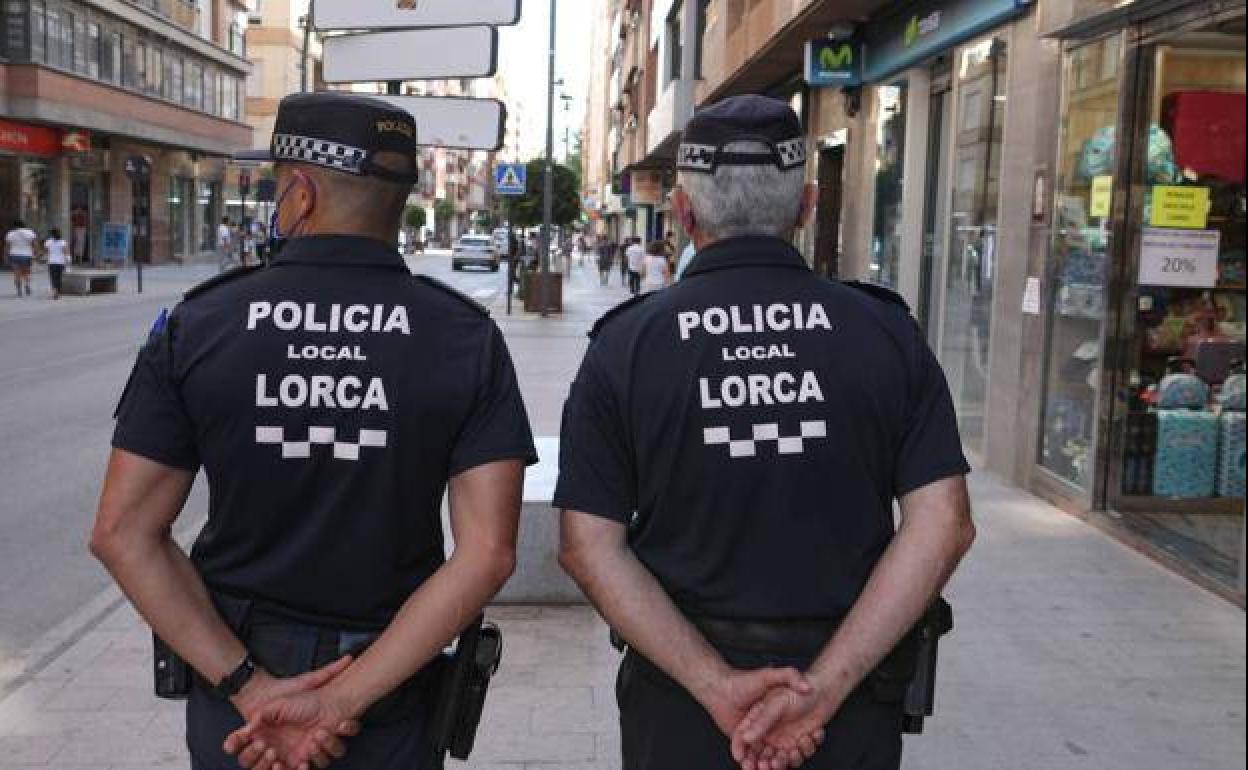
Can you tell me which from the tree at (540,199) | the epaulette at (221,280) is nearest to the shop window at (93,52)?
the tree at (540,199)

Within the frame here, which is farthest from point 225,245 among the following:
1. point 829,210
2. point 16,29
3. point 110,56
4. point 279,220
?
point 279,220

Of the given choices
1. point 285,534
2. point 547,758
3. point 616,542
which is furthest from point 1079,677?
point 285,534

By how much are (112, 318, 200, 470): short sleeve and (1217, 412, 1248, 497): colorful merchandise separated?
698 centimetres

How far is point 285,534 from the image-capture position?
235 cm

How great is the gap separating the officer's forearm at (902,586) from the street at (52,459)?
2.43 m

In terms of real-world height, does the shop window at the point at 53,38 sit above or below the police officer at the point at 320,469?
above

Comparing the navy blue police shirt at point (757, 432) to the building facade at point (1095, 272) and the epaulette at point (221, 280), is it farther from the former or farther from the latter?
the building facade at point (1095, 272)

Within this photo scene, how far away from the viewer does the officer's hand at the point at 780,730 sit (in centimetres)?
223

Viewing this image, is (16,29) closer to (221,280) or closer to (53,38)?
(53,38)

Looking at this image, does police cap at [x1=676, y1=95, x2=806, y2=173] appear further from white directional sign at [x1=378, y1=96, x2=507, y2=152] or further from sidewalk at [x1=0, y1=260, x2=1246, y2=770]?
white directional sign at [x1=378, y1=96, x2=507, y2=152]

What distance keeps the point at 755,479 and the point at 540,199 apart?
41656mm

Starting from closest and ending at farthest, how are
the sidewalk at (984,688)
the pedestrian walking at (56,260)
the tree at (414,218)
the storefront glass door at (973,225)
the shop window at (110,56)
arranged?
the sidewalk at (984,688) < the storefront glass door at (973,225) < the pedestrian walking at (56,260) < the shop window at (110,56) < the tree at (414,218)

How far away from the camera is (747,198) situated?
7.98 feet

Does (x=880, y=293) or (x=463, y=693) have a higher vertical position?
(x=880, y=293)
